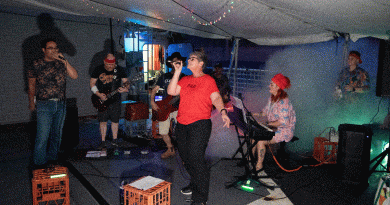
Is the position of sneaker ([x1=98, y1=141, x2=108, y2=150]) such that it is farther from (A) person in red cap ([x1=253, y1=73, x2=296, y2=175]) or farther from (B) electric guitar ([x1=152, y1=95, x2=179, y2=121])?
(A) person in red cap ([x1=253, y1=73, x2=296, y2=175])

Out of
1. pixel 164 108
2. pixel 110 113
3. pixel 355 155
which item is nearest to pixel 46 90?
pixel 110 113

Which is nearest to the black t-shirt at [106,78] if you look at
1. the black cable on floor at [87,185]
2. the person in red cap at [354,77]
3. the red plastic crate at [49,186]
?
the black cable on floor at [87,185]

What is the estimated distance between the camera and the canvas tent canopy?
9.75 feet

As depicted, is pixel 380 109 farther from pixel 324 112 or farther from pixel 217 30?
pixel 217 30

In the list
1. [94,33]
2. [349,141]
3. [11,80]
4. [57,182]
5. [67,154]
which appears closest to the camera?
[57,182]

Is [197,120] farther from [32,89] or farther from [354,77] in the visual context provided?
[354,77]

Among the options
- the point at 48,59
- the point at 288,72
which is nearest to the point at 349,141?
the point at 288,72

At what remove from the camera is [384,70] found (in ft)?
13.9

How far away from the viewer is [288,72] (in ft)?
20.8

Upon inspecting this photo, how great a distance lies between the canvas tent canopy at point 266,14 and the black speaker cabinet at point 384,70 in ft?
0.94

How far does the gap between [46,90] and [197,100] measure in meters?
2.35

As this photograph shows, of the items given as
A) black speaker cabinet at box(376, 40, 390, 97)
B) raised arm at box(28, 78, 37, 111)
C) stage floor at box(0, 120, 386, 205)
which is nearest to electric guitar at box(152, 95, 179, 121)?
stage floor at box(0, 120, 386, 205)

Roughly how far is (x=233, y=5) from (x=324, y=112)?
10.2 feet

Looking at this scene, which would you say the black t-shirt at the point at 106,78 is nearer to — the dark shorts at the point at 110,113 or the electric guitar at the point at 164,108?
the dark shorts at the point at 110,113
